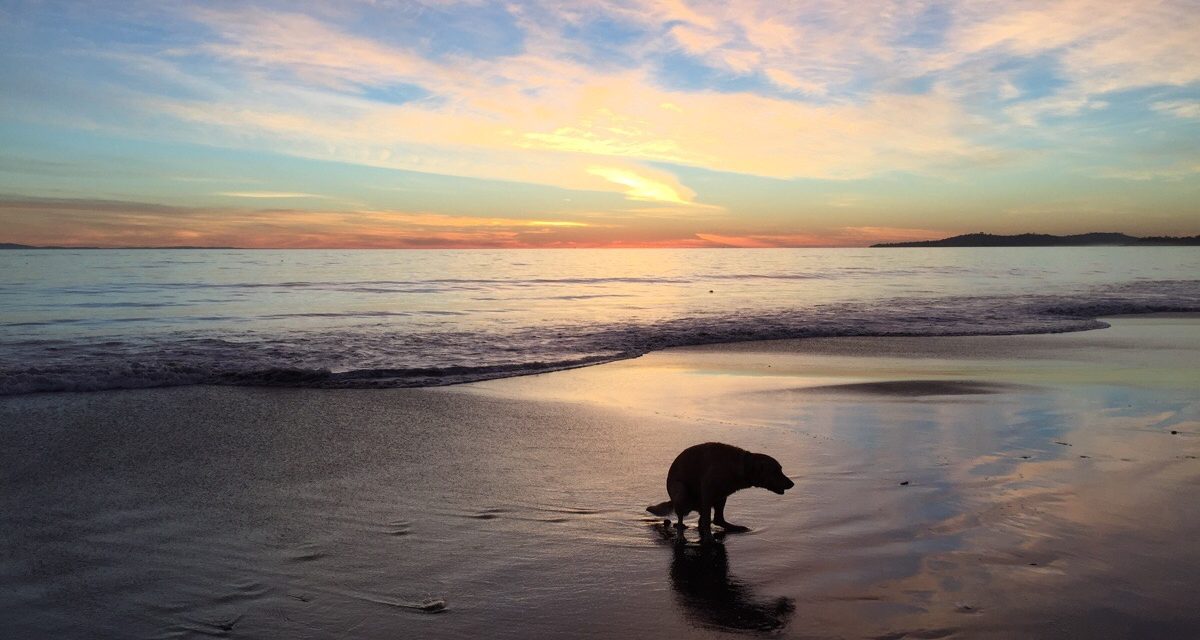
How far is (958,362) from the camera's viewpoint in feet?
52.4

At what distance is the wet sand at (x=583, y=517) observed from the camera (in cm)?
446

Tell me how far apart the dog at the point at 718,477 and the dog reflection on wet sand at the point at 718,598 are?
0.41m

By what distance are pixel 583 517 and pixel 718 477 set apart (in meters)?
1.25

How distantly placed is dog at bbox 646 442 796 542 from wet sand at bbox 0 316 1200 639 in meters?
0.28

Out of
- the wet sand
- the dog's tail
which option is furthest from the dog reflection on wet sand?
the dog's tail

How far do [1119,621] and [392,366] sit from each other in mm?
13374

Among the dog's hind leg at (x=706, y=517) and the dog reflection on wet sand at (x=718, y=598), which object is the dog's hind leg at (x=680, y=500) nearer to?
the dog's hind leg at (x=706, y=517)

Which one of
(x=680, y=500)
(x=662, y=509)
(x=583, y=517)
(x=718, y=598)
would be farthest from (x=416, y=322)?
(x=718, y=598)

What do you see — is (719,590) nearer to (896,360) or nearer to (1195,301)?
(896,360)

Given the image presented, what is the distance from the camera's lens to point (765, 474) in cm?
586

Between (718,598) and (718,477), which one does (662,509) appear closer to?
(718,477)

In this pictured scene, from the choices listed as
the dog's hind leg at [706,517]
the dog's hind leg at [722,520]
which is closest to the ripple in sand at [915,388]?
the dog's hind leg at [722,520]

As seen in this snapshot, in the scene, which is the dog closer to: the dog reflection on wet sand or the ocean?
the dog reflection on wet sand

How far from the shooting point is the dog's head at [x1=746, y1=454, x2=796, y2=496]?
585 centimetres
